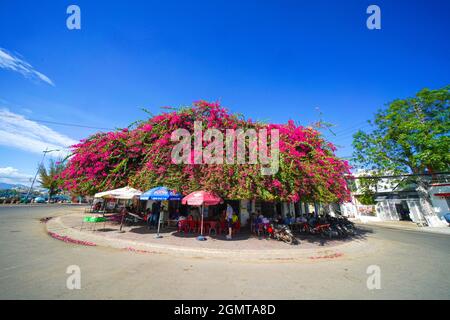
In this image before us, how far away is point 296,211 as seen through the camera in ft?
61.3

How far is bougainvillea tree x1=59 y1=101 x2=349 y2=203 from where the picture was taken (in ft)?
33.4

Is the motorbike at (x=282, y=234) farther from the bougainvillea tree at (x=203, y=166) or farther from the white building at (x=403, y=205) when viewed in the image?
the white building at (x=403, y=205)

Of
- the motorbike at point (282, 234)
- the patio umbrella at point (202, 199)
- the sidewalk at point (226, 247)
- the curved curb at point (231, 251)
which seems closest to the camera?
the curved curb at point (231, 251)

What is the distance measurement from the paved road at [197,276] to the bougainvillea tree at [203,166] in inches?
151

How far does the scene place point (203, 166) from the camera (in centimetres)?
1106

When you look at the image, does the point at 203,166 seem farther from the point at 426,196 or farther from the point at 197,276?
the point at 426,196

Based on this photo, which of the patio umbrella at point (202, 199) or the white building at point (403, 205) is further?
the white building at point (403, 205)

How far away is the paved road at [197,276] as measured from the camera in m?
4.26

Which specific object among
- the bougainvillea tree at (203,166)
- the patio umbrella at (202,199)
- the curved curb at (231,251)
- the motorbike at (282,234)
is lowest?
the curved curb at (231,251)

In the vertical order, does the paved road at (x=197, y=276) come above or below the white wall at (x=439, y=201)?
below

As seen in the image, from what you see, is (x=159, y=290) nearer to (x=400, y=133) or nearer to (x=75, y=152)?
(x=75, y=152)

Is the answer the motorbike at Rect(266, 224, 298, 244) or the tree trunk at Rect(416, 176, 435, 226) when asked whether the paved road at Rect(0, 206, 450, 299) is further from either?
the tree trunk at Rect(416, 176, 435, 226)

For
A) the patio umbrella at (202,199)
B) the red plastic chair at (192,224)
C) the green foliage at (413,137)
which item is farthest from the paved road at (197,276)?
the green foliage at (413,137)

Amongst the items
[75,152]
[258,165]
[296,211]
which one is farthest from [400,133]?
[75,152]
